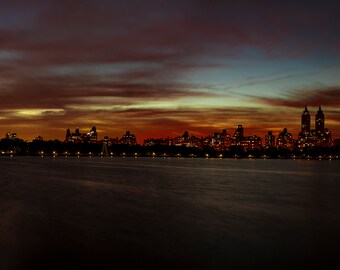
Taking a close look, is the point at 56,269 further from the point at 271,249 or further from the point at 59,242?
the point at 271,249

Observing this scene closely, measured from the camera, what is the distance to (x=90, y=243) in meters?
19.6

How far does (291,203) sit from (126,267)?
84.2 feet

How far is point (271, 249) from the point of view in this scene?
18.5 meters

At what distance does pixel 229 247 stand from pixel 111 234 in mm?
6179

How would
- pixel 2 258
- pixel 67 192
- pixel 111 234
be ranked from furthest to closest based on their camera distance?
pixel 67 192 → pixel 111 234 → pixel 2 258

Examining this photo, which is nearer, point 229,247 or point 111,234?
point 229,247

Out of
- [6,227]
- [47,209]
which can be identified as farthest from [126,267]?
[47,209]

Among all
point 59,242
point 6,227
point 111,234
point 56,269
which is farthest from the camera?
point 6,227

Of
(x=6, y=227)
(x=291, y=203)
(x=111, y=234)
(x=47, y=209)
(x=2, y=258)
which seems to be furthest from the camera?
(x=291, y=203)

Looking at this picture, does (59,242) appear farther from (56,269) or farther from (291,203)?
(291,203)

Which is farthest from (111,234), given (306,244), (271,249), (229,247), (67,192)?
(67,192)

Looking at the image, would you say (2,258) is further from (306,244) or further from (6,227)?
(306,244)

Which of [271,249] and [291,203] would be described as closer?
[271,249]

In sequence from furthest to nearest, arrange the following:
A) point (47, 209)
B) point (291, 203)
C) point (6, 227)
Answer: point (291, 203) → point (47, 209) → point (6, 227)
